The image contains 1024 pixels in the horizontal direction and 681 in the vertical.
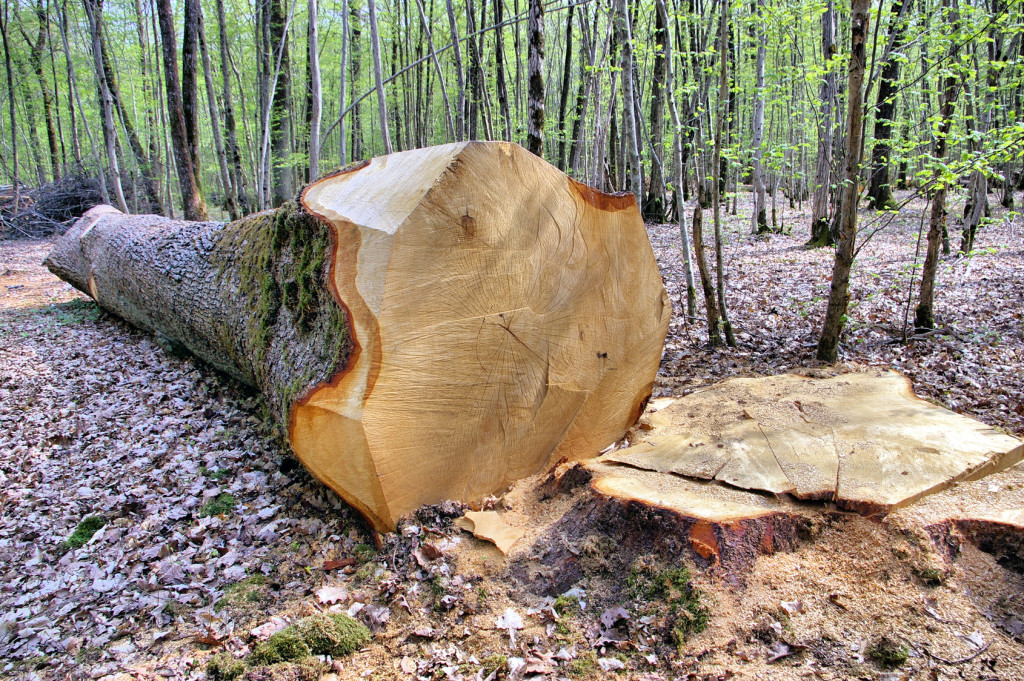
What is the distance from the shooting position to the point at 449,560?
7.64 ft

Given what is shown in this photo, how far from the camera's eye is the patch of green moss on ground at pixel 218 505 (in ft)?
9.41

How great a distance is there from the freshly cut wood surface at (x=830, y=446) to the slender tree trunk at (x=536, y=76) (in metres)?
3.26

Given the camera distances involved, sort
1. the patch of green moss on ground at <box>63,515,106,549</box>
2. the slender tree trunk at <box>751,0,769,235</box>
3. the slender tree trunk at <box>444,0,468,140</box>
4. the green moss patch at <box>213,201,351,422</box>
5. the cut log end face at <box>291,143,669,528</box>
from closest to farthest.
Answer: the cut log end face at <box>291,143,669,528</box> → the green moss patch at <box>213,201,351,422</box> → the patch of green moss on ground at <box>63,515,106,549</box> → the slender tree trunk at <box>444,0,468,140</box> → the slender tree trunk at <box>751,0,769,235</box>

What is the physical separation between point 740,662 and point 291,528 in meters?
2.07

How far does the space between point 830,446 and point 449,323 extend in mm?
1767

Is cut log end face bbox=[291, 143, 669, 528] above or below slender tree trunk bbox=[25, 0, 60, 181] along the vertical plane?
below

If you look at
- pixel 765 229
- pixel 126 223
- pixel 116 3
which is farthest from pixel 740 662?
pixel 116 3

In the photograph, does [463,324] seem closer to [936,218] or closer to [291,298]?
[291,298]

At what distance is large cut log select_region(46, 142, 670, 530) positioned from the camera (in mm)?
2334

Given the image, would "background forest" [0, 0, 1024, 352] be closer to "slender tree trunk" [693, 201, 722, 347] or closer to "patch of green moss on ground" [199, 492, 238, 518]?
"slender tree trunk" [693, 201, 722, 347]

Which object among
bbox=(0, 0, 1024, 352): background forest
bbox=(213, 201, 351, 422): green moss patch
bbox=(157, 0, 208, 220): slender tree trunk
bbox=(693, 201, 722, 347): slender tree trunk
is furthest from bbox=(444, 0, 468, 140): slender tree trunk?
bbox=(157, 0, 208, 220): slender tree trunk

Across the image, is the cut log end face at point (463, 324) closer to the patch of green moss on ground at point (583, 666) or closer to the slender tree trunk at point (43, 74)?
the patch of green moss on ground at point (583, 666)

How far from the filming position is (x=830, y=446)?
95.1 inches

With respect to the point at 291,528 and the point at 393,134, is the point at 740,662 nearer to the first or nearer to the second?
the point at 291,528
